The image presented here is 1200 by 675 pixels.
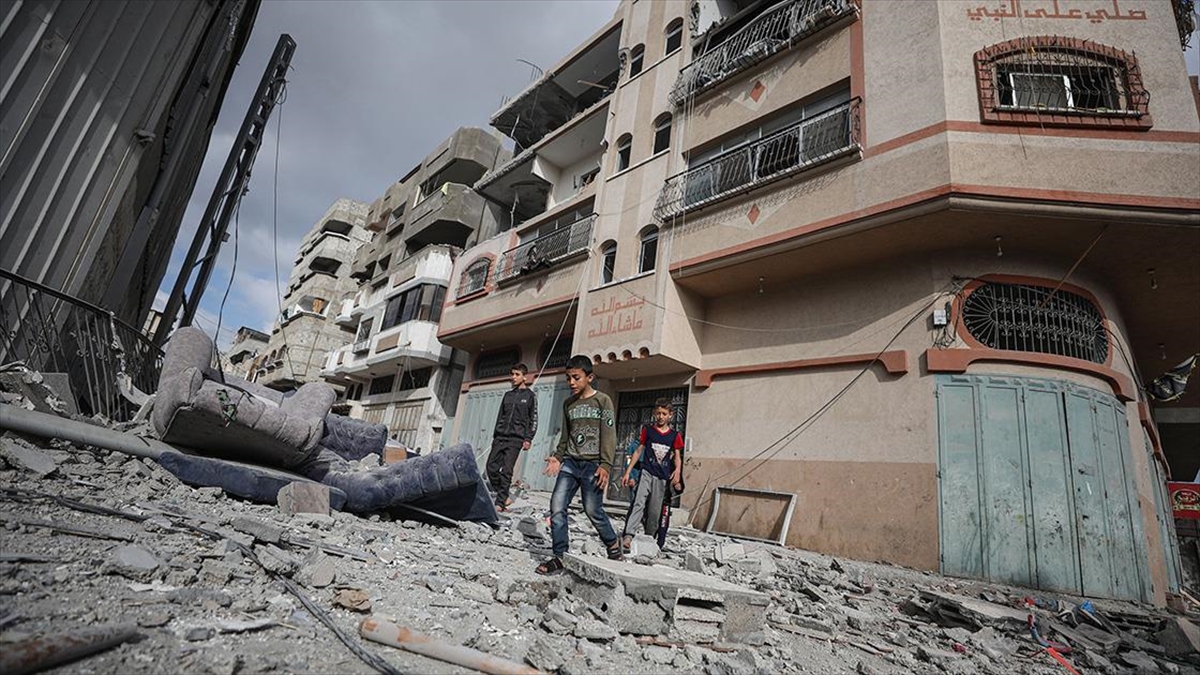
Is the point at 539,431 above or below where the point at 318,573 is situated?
above

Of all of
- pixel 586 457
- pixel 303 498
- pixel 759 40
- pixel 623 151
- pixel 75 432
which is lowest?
pixel 303 498

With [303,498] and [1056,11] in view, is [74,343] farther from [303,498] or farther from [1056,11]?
[1056,11]

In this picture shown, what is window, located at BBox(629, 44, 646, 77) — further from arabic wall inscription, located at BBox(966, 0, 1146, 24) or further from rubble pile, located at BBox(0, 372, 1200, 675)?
rubble pile, located at BBox(0, 372, 1200, 675)

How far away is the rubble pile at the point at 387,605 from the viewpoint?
7.16 feet

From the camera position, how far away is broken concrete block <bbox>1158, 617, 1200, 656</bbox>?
14.3 ft

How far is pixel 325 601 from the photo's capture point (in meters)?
2.85

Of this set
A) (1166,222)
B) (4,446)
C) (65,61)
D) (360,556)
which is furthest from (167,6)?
(1166,222)

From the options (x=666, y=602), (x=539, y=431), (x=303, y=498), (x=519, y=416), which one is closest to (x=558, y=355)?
(x=539, y=431)

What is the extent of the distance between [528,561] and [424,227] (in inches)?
814

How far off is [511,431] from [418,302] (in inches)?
545

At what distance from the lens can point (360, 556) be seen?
371cm

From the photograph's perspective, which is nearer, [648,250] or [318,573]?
[318,573]

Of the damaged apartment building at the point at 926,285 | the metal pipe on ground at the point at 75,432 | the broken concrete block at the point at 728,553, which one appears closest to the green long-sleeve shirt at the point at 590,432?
the broken concrete block at the point at 728,553

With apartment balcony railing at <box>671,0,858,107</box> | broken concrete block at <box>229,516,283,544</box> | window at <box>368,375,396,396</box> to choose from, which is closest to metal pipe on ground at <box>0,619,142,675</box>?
broken concrete block at <box>229,516,283,544</box>
